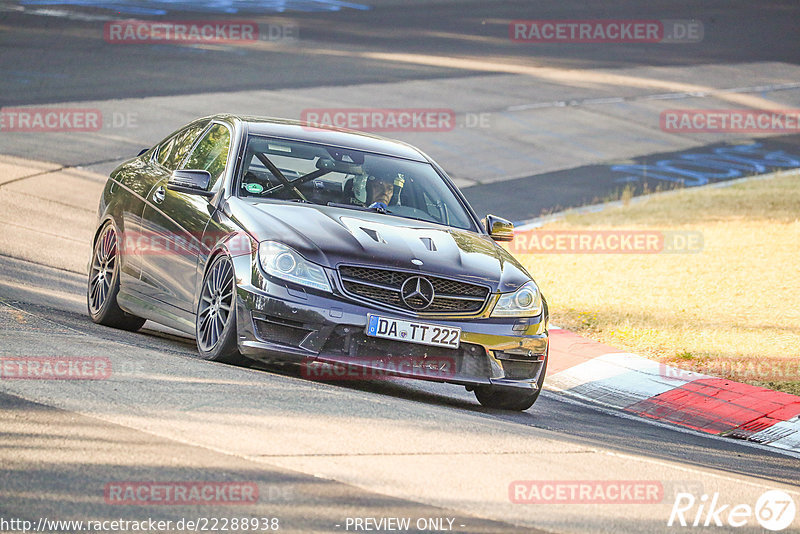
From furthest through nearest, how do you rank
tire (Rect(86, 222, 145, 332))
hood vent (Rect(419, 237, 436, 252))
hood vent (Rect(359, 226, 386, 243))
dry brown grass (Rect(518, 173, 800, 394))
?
1. dry brown grass (Rect(518, 173, 800, 394))
2. tire (Rect(86, 222, 145, 332))
3. hood vent (Rect(419, 237, 436, 252))
4. hood vent (Rect(359, 226, 386, 243))

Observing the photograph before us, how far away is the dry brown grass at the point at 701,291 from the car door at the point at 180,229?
425cm

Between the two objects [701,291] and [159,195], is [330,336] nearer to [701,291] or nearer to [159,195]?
[159,195]

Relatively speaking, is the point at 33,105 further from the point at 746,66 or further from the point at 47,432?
the point at 746,66

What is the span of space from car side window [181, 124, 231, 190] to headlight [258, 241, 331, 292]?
4.04 ft

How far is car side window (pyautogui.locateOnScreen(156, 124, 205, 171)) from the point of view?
9.53 m

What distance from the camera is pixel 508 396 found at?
826 cm

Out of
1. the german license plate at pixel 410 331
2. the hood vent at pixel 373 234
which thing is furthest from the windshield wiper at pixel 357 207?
the german license plate at pixel 410 331

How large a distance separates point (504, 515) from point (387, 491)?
0.53 meters

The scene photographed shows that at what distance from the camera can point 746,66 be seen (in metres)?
35.9

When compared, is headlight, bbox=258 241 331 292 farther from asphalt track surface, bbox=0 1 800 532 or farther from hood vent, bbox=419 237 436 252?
hood vent, bbox=419 237 436 252

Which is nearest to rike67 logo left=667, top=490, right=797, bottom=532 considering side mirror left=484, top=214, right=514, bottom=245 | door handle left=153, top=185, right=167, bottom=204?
side mirror left=484, top=214, right=514, bottom=245

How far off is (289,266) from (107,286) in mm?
2579


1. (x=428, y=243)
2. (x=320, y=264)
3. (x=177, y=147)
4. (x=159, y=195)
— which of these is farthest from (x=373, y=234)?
(x=177, y=147)

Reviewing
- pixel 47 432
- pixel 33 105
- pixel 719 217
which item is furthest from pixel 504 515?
pixel 33 105
